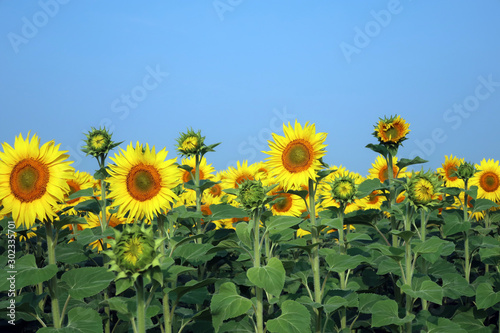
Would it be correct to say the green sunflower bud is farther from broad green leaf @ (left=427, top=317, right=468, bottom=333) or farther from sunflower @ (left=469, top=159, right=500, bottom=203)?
broad green leaf @ (left=427, top=317, right=468, bottom=333)

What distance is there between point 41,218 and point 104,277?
2.41 feet

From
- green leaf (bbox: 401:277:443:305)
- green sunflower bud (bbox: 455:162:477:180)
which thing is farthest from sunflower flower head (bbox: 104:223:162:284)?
green sunflower bud (bbox: 455:162:477:180)

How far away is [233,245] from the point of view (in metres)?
4.18

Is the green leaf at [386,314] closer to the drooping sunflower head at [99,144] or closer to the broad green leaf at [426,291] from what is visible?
the broad green leaf at [426,291]

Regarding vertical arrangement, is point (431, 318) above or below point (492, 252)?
below

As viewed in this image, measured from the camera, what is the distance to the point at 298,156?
210 inches

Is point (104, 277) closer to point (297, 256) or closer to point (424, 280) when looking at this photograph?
point (424, 280)

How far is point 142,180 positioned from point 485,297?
3900 mm

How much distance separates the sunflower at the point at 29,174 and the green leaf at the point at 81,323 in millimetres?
963

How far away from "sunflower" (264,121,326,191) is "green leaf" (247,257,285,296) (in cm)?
150

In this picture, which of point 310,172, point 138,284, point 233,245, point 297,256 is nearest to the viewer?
point 138,284


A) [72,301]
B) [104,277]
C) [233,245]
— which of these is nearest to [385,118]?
[233,245]

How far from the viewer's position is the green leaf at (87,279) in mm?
3955

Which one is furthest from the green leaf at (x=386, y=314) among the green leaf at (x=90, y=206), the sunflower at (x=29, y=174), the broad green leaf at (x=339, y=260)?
the green leaf at (x=90, y=206)
